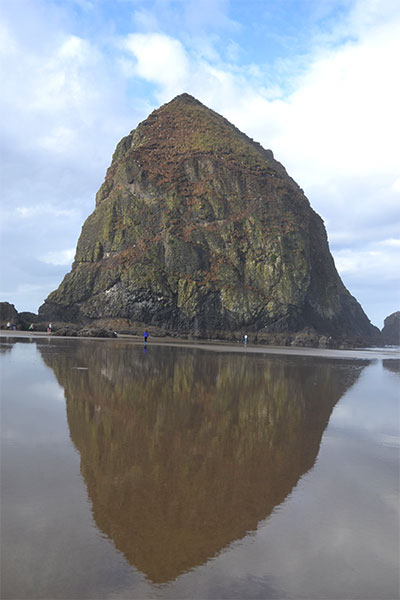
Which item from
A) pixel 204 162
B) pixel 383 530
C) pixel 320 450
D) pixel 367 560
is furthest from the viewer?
pixel 204 162

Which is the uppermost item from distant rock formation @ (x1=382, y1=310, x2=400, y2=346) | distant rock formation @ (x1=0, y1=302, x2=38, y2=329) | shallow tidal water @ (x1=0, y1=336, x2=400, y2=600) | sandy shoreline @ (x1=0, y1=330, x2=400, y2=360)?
distant rock formation @ (x1=382, y1=310, x2=400, y2=346)

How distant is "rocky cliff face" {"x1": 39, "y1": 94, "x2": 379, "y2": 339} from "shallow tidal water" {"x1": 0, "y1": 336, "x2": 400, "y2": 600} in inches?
2358

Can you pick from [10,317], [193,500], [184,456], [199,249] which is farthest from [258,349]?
[193,500]

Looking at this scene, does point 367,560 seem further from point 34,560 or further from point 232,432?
point 232,432

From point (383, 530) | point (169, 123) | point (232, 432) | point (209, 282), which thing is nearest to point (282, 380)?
point (232, 432)

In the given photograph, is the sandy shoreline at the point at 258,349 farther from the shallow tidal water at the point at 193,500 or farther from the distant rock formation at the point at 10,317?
the shallow tidal water at the point at 193,500

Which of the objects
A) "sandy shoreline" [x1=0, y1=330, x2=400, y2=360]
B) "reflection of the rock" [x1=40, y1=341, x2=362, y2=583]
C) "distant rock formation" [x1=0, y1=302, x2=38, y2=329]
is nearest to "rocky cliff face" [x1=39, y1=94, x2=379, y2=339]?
"distant rock formation" [x1=0, y1=302, x2=38, y2=329]

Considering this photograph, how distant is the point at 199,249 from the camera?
249 ft

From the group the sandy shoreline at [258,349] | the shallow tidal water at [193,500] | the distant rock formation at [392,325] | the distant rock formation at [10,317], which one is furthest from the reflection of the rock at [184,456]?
the distant rock formation at [392,325]

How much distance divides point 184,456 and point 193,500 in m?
1.71

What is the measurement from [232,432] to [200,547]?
4.58 metres

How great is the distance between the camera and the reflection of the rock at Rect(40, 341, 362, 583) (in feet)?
13.8

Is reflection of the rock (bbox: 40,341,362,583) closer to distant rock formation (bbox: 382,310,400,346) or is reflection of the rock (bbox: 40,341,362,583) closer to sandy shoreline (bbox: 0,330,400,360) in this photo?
sandy shoreline (bbox: 0,330,400,360)

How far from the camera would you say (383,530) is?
4469mm
